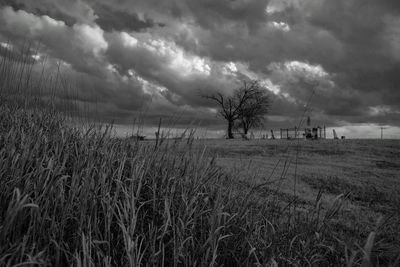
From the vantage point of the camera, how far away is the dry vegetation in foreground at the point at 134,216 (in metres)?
1.81

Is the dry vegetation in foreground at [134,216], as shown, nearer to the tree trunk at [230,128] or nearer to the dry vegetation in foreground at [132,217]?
the dry vegetation in foreground at [132,217]

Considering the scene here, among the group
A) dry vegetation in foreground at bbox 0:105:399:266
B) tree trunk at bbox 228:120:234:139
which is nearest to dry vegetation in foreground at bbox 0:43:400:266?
dry vegetation in foreground at bbox 0:105:399:266

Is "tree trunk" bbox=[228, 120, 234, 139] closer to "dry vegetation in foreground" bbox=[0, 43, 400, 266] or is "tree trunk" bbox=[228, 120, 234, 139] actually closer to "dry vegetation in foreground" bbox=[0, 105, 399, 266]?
"dry vegetation in foreground" bbox=[0, 43, 400, 266]

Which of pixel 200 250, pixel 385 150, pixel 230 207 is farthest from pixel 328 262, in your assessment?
pixel 385 150

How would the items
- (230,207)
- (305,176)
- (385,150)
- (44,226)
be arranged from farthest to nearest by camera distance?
(385,150) → (305,176) → (230,207) → (44,226)

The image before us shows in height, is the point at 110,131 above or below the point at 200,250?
above

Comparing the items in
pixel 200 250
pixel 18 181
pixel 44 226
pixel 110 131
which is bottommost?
pixel 200 250

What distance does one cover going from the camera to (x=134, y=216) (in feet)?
6.21

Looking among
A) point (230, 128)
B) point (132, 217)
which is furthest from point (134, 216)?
point (230, 128)

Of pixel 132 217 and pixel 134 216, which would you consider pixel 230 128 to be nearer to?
pixel 132 217

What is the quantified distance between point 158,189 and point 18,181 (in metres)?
1.02

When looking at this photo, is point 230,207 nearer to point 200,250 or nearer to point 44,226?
point 200,250

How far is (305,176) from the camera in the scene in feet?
22.3

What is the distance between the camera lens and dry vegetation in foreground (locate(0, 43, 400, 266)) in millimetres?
1813
